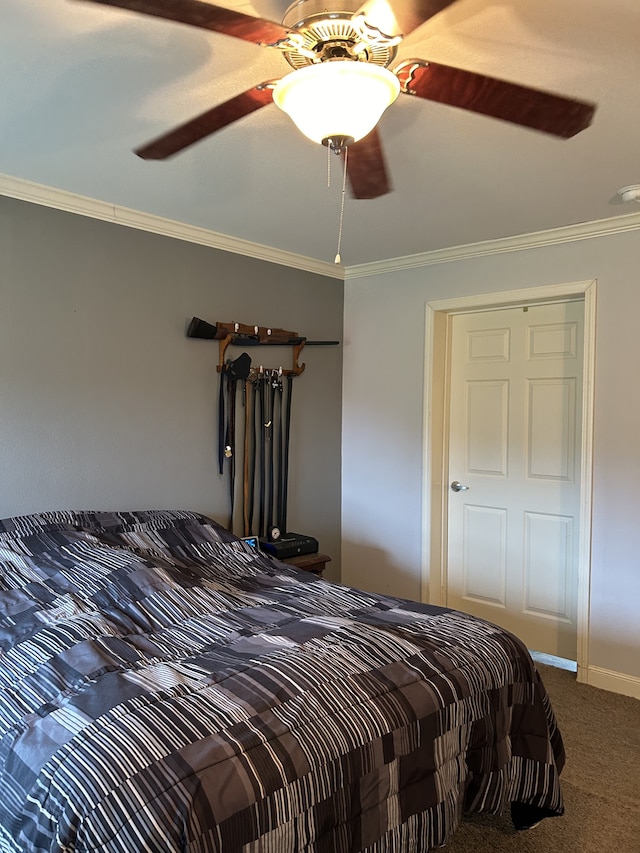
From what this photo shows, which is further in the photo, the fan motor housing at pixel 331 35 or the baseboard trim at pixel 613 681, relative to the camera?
the baseboard trim at pixel 613 681

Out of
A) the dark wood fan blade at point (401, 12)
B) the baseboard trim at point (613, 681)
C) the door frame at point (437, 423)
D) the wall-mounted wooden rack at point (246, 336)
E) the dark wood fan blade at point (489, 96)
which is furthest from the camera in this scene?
the door frame at point (437, 423)

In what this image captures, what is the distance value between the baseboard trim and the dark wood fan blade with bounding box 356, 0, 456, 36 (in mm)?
2983

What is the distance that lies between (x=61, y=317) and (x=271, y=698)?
2.09 meters

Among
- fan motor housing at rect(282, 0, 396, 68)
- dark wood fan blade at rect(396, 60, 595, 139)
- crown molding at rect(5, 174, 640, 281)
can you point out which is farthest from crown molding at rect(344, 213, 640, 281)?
fan motor housing at rect(282, 0, 396, 68)

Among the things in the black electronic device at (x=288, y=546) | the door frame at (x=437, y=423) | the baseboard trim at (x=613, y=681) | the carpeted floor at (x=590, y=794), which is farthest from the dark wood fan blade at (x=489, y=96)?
the baseboard trim at (x=613, y=681)

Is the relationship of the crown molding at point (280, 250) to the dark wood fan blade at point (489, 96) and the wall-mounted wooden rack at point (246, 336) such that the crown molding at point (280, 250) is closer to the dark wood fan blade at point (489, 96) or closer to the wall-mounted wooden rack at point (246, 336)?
the wall-mounted wooden rack at point (246, 336)

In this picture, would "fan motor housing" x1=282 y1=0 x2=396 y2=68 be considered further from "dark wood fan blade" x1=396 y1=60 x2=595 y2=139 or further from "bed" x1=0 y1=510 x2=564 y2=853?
"bed" x1=0 y1=510 x2=564 y2=853

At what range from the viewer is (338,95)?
1364 mm

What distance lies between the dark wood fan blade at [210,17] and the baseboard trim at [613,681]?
10.1ft

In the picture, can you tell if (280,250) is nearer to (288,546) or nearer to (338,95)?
(288,546)

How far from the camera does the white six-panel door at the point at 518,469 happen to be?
3.47 meters

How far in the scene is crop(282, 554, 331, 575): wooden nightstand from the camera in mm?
3430

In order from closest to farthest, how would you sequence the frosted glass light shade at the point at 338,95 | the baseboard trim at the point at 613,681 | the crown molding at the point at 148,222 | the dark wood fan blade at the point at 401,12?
1. the dark wood fan blade at the point at 401,12
2. the frosted glass light shade at the point at 338,95
3. the crown molding at the point at 148,222
4. the baseboard trim at the point at 613,681

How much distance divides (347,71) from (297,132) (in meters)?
0.88
